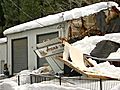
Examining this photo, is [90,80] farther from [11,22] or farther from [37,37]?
[11,22]

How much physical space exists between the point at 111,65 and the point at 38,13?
28344mm

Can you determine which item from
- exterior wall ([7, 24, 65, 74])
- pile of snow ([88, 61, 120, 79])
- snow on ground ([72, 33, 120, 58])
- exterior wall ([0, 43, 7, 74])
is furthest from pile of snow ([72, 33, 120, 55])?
exterior wall ([0, 43, 7, 74])

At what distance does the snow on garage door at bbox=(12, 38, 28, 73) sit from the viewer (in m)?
28.0

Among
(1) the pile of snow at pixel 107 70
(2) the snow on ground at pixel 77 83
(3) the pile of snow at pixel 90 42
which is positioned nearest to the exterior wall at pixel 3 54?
(2) the snow on ground at pixel 77 83

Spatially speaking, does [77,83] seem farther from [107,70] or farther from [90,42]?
[90,42]

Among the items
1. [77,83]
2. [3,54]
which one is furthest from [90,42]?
[3,54]

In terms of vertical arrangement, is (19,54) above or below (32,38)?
below

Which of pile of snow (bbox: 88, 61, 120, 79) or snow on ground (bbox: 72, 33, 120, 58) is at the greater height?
snow on ground (bbox: 72, 33, 120, 58)

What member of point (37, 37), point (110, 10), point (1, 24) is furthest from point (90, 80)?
point (1, 24)

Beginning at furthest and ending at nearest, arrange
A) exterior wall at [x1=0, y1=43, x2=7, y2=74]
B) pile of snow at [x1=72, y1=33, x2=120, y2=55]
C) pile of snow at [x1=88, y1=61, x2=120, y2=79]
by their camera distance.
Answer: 1. exterior wall at [x1=0, y1=43, x2=7, y2=74]
2. pile of snow at [x1=72, y1=33, x2=120, y2=55]
3. pile of snow at [x1=88, y1=61, x2=120, y2=79]

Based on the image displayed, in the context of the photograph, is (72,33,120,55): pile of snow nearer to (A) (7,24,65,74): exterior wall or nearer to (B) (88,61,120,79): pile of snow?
(B) (88,61,120,79): pile of snow

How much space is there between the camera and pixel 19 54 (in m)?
29.1

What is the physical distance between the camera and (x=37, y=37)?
26.0 m

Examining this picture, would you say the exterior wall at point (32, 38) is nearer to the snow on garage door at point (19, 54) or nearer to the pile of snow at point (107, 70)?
the snow on garage door at point (19, 54)
